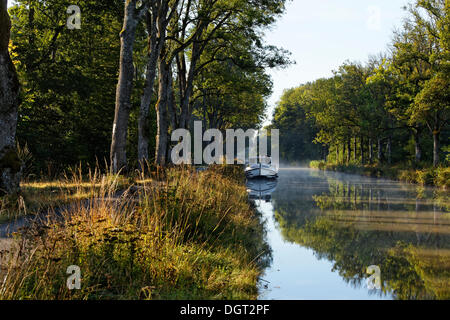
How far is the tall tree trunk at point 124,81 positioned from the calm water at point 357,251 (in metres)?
5.98

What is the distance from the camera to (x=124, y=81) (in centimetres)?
1388

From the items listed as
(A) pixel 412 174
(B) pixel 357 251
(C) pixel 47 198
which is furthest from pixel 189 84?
(A) pixel 412 174

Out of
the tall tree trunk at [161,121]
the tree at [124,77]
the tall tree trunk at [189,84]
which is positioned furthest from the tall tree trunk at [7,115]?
the tall tree trunk at [189,84]

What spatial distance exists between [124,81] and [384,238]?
9.91 meters

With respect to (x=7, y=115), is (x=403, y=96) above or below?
above

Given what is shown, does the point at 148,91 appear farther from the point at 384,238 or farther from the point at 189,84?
the point at 384,238

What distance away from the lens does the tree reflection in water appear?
23.5 feet

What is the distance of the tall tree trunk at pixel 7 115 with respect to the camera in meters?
9.01

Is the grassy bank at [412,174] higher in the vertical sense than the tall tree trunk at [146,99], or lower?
lower

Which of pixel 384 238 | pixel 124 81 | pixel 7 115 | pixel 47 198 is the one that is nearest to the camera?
pixel 47 198

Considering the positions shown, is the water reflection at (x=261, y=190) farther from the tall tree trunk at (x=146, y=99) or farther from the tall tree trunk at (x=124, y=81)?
the tall tree trunk at (x=124, y=81)

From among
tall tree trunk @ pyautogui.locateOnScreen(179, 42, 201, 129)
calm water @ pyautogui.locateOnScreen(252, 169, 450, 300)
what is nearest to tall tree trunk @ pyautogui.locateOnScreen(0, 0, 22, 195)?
calm water @ pyautogui.locateOnScreen(252, 169, 450, 300)

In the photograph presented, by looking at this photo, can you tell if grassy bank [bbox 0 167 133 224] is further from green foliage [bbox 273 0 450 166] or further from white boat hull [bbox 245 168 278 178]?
white boat hull [bbox 245 168 278 178]

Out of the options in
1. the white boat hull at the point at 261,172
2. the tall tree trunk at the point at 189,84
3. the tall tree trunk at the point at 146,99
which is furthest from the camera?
the white boat hull at the point at 261,172
